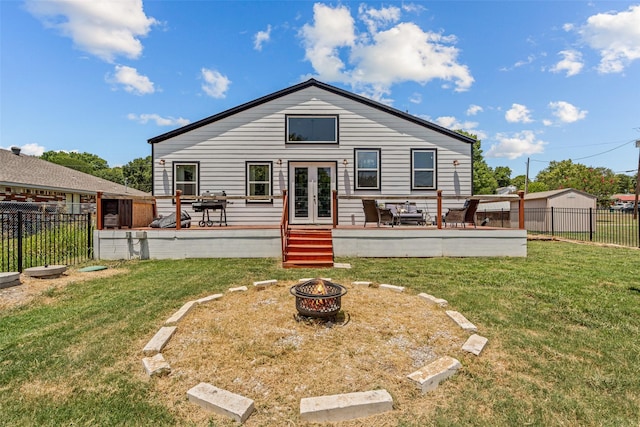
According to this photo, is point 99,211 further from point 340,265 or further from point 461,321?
point 461,321

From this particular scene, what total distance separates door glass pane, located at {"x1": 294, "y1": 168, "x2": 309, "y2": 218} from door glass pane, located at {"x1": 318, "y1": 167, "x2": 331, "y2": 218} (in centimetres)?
48

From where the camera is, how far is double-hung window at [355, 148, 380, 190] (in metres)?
10.9

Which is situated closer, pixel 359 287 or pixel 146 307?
pixel 146 307

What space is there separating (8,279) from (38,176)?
657 inches

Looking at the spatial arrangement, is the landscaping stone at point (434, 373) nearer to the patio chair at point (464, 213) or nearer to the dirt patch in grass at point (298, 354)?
the dirt patch in grass at point (298, 354)

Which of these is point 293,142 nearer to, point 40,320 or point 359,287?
point 359,287

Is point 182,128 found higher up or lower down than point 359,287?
higher up

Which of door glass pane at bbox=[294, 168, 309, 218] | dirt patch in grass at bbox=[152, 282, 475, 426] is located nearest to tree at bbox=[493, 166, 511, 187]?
door glass pane at bbox=[294, 168, 309, 218]

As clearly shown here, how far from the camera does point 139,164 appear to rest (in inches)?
2304

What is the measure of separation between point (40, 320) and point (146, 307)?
1256 mm

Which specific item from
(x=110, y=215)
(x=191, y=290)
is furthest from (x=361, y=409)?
(x=110, y=215)

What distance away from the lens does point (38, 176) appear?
17.5 metres

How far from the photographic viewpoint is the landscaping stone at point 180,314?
3.62 meters

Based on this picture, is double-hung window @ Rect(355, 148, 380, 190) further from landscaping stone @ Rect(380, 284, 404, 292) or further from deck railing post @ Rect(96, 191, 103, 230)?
deck railing post @ Rect(96, 191, 103, 230)
